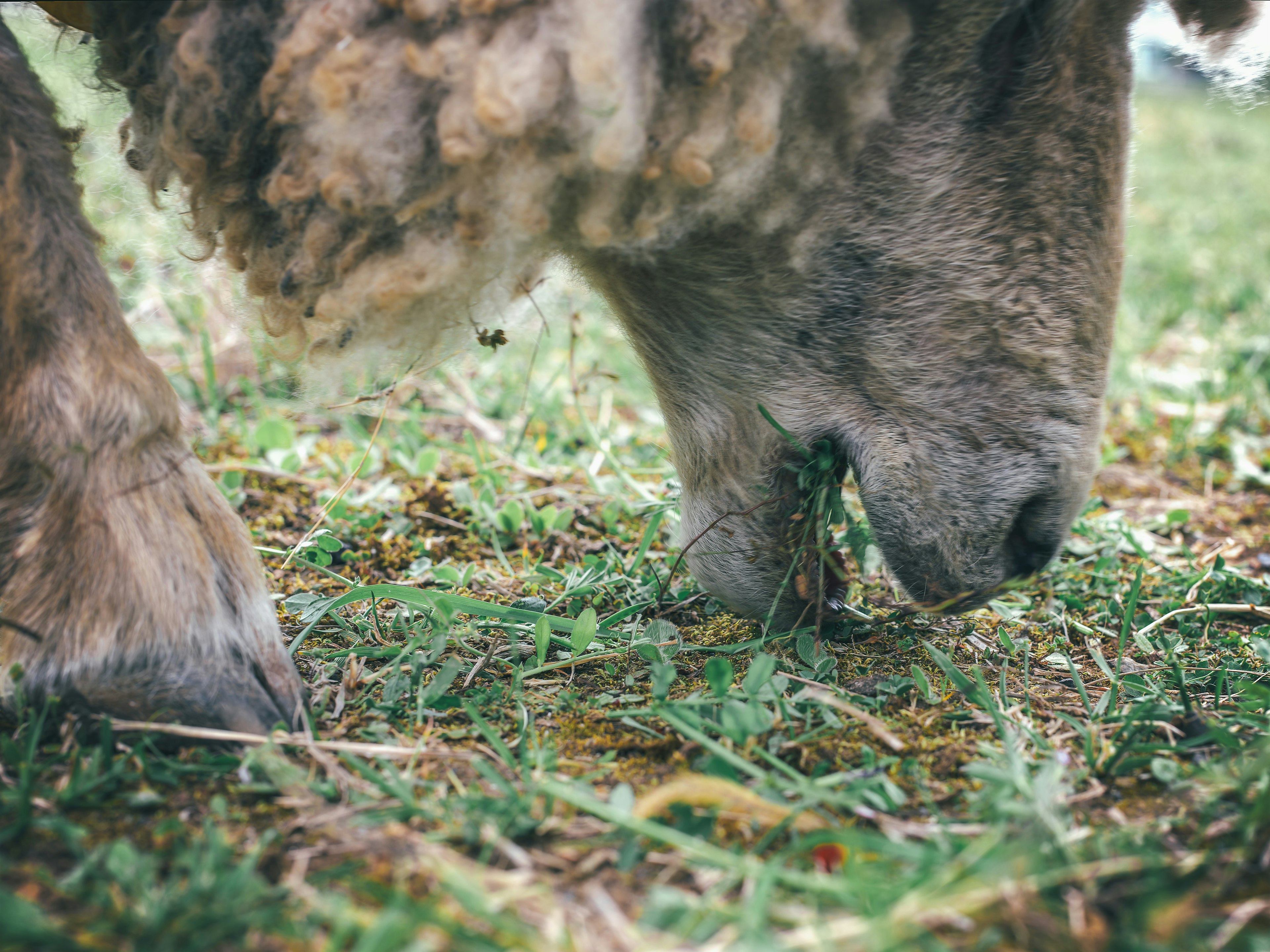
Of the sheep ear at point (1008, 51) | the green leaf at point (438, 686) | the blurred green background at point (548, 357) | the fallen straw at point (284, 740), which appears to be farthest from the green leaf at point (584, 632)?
the sheep ear at point (1008, 51)

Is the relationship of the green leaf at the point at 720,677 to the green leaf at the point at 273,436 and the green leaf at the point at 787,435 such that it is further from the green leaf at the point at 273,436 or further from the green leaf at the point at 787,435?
the green leaf at the point at 273,436

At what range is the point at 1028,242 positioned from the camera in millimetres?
1821

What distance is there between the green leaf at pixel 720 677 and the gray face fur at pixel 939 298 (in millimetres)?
→ 373

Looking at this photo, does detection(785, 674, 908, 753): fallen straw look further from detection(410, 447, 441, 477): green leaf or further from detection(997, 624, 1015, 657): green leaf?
detection(410, 447, 441, 477): green leaf

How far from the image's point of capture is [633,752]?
1643 mm

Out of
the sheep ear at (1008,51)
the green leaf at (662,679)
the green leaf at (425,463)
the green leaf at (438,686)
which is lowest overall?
the green leaf at (438,686)

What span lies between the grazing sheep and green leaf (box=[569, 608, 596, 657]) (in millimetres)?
291

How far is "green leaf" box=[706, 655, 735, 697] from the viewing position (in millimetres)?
1678

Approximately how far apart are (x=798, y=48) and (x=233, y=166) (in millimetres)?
1041

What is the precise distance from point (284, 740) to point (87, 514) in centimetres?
46

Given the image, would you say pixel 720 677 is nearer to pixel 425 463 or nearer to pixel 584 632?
pixel 584 632

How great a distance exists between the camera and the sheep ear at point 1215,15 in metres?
1.97

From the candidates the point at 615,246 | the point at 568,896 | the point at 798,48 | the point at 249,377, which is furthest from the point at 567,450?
the point at 568,896

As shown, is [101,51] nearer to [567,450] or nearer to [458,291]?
[458,291]
